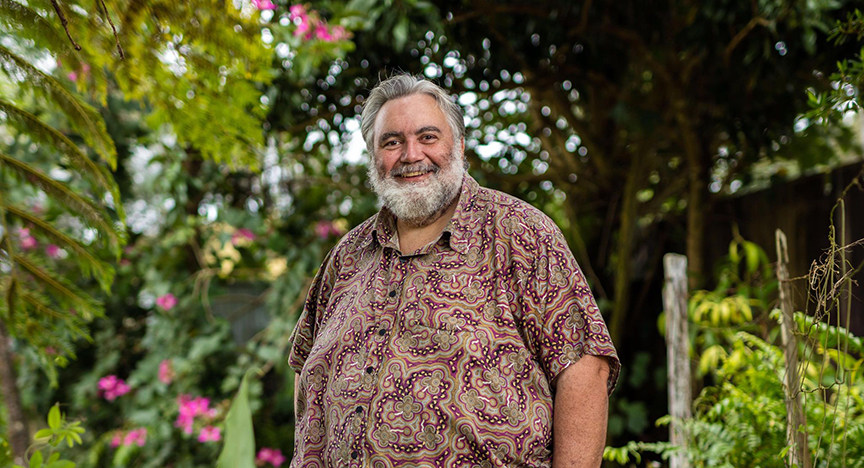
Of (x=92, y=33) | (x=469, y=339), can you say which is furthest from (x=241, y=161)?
(x=469, y=339)

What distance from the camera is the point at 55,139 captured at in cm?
185

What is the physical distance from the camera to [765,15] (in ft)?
8.07

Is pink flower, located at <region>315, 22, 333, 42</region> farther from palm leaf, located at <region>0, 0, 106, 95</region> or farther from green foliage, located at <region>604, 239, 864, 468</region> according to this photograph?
green foliage, located at <region>604, 239, 864, 468</region>

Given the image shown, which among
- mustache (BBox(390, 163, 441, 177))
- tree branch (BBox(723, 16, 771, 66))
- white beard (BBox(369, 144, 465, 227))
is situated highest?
tree branch (BBox(723, 16, 771, 66))

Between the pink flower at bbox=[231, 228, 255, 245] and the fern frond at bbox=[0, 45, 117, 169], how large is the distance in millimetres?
1952

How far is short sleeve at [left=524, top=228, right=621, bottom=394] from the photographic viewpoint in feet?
4.49

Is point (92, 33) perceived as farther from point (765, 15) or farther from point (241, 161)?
point (765, 15)

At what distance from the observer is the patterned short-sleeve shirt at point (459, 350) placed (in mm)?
1340

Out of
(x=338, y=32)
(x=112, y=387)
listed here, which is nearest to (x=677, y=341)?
(x=338, y=32)

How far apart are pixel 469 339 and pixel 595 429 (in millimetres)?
310

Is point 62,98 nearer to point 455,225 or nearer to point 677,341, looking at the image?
point 455,225

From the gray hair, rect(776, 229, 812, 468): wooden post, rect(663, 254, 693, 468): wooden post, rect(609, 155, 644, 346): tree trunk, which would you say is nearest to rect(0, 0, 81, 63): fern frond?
the gray hair

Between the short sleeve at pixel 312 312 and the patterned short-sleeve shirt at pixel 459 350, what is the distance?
0.74 ft

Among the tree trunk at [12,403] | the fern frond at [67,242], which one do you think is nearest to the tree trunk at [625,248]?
the fern frond at [67,242]
